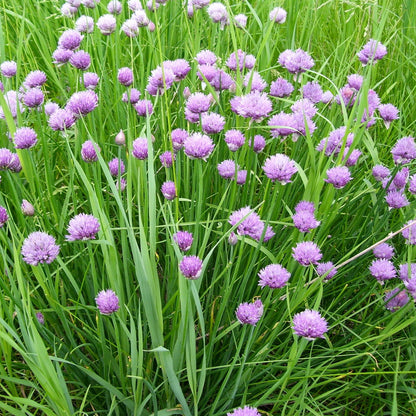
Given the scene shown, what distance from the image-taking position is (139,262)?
954 millimetres

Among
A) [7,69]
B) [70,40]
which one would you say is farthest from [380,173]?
Result: [7,69]

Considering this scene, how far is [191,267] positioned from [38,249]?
1.03 feet

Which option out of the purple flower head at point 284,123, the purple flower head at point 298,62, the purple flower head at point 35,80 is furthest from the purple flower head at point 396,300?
the purple flower head at point 35,80

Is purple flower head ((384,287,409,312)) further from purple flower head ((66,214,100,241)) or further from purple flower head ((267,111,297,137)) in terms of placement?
purple flower head ((66,214,100,241))

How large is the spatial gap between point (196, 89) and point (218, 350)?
0.92 metres

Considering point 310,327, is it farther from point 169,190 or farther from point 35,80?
point 35,80

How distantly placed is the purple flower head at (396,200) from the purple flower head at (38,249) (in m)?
0.81

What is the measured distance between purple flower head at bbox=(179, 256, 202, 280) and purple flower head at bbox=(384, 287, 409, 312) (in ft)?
1.60

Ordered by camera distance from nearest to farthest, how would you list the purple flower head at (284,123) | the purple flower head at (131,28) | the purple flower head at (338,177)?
the purple flower head at (338,177) < the purple flower head at (284,123) < the purple flower head at (131,28)

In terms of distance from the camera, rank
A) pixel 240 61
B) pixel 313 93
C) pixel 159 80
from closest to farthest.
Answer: pixel 159 80, pixel 313 93, pixel 240 61

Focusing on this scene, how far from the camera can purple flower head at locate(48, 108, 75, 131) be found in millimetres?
1230

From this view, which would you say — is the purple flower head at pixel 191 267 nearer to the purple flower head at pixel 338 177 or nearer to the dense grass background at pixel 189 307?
the dense grass background at pixel 189 307

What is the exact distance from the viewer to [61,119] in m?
1.23

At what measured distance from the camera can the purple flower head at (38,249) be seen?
990mm
